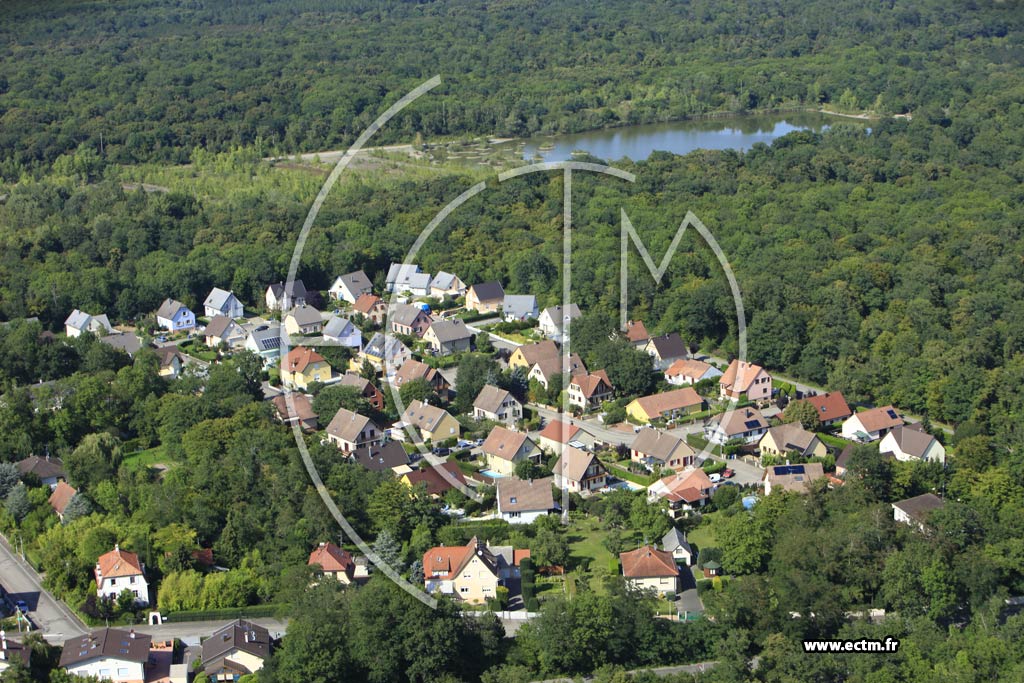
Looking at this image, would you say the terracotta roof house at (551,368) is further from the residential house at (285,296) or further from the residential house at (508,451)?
the residential house at (285,296)

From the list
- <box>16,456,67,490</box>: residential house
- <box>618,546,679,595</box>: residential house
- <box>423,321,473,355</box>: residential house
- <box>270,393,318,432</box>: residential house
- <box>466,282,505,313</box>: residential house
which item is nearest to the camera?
<box>618,546,679,595</box>: residential house

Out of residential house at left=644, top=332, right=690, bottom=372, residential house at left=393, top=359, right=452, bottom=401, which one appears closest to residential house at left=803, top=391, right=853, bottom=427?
residential house at left=644, top=332, right=690, bottom=372

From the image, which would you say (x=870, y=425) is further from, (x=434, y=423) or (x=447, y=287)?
(x=447, y=287)

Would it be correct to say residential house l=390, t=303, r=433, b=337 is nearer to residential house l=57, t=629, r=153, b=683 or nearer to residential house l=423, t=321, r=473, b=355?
residential house l=423, t=321, r=473, b=355

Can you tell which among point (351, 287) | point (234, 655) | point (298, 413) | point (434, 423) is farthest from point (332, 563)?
point (351, 287)

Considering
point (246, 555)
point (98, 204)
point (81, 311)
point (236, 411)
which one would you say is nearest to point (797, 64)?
point (98, 204)

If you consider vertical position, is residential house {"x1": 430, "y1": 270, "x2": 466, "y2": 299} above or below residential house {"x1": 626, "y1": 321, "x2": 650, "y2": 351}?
below
